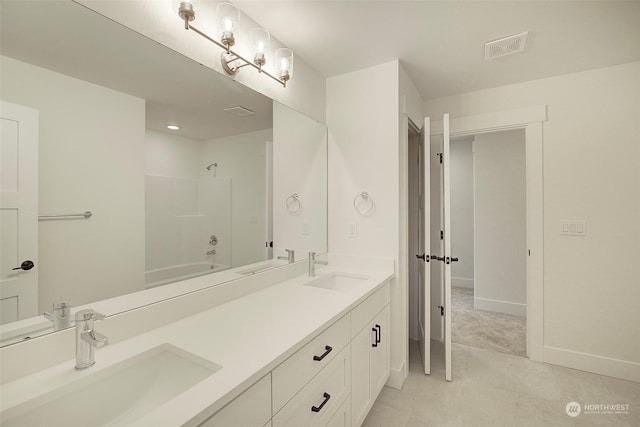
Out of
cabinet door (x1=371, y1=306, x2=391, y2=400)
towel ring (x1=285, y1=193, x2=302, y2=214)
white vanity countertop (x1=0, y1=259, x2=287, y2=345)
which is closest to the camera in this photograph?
white vanity countertop (x1=0, y1=259, x2=287, y2=345)

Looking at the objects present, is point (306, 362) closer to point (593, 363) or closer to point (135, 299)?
point (135, 299)

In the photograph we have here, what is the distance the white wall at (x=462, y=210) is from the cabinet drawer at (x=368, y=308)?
127 inches

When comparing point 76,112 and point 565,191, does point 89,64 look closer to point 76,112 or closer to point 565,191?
point 76,112

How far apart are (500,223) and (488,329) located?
1362 millimetres

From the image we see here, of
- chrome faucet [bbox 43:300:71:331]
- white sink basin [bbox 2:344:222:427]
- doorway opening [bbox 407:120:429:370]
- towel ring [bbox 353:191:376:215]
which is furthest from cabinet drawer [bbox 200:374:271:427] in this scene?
doorway opening [bbox 407:120:429:370]

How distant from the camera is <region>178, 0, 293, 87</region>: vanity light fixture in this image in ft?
3.90

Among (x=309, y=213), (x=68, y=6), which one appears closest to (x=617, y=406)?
(x=309, y=213)

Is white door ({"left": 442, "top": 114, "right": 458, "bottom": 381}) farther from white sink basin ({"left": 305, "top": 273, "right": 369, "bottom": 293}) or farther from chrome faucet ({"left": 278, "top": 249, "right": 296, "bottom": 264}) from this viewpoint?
chrome faucet ({"left": 278, "top": 249, "right": 296, "bottom": 264})

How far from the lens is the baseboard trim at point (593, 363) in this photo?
2146 millimetres

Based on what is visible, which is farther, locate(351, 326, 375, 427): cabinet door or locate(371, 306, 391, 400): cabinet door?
locate(371, 306, 391, 400): cabinet door

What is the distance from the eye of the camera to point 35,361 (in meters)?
0.81

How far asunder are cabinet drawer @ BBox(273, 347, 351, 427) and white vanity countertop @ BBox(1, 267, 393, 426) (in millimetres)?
193

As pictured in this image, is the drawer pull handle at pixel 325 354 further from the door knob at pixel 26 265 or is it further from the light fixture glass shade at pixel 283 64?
the light fixture glass shade at pixel 283 64

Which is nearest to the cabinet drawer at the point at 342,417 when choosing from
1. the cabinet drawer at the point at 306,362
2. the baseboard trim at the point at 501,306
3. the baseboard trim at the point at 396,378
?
the cabinet drawer at the point at 306,362
